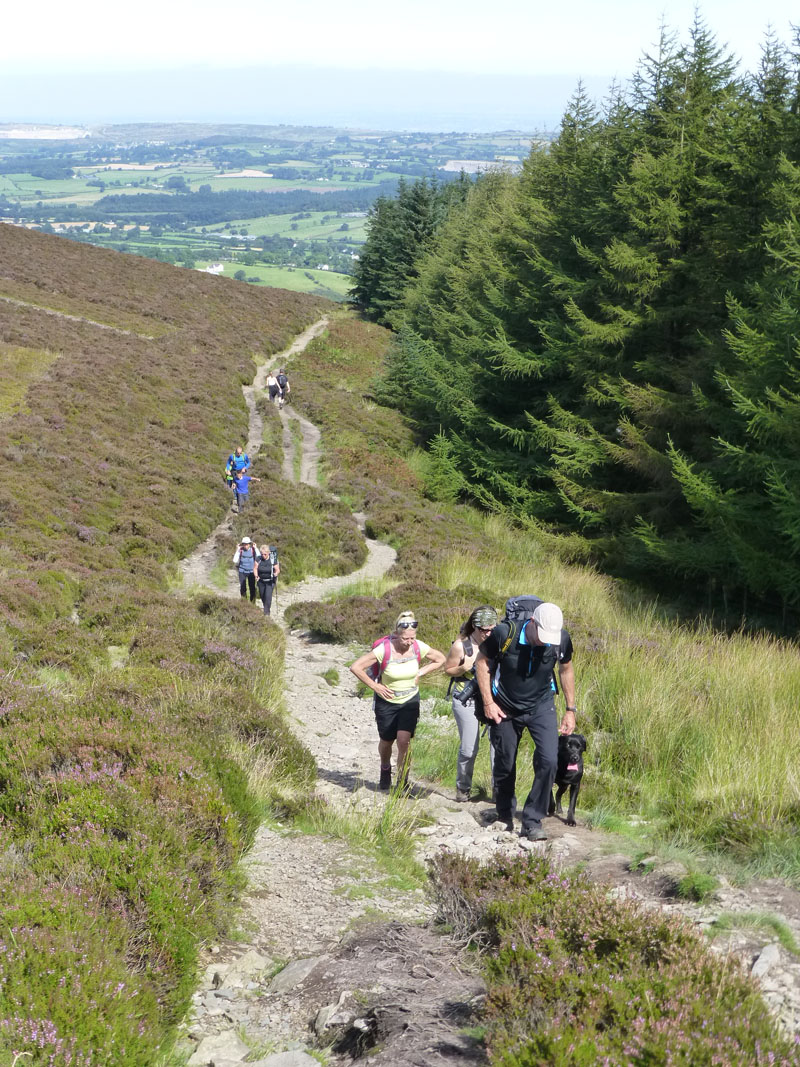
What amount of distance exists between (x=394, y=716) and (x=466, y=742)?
641mm

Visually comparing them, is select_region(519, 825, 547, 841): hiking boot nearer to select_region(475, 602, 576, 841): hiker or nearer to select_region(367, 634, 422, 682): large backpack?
select_region(475, 602, 576, 841): hiker

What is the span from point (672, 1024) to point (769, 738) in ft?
14.6

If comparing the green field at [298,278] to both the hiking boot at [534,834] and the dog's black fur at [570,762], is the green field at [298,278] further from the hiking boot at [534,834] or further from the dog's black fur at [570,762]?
the hiking boot at [534,834]

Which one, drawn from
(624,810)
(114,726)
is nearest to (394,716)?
(624,810)

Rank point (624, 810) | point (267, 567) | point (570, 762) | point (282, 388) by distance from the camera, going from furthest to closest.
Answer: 1. point (282, 388)
2. point (267, 567)
3. point (624, 810)
4. point (570, 762)

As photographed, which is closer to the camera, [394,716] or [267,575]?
[394,716]

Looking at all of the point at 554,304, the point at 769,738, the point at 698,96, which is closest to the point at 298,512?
the point at 554,304

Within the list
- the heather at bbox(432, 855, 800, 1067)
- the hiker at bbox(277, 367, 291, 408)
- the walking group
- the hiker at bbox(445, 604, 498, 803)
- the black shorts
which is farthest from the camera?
the hiker at bbox(277, 367, 291, 408)

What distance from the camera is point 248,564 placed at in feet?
51.1

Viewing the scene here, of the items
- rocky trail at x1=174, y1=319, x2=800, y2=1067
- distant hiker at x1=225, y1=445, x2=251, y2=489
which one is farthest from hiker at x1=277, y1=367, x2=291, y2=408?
rocky trail at x1=174, y1=319, x2=800, y2=1067

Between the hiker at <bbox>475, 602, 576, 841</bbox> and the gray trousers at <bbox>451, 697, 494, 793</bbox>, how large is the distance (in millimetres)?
955

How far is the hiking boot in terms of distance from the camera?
609 centimetres

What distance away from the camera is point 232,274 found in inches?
4875

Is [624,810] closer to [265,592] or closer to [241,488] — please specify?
[265,592]
